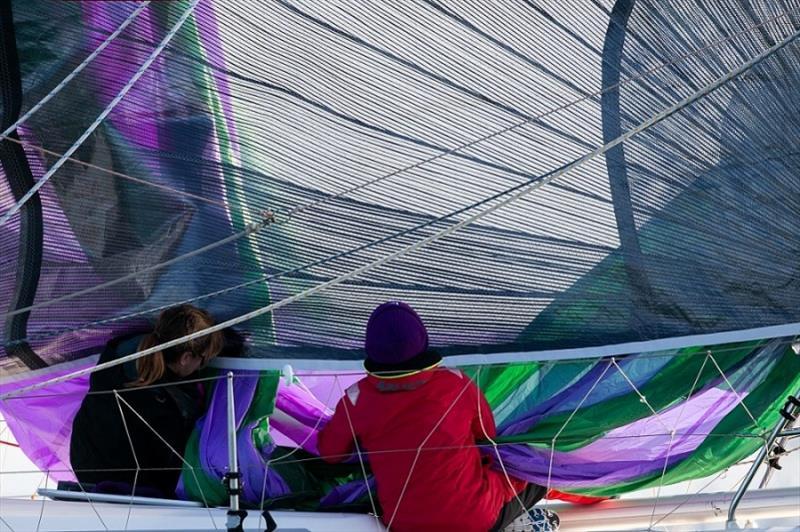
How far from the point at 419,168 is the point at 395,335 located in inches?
19.7

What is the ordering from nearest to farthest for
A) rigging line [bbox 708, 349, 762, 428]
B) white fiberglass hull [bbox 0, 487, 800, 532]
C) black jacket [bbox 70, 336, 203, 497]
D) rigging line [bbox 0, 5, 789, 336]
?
white fiberglass hull [bbox 0, 487, 800, 532]
rigging line [bbox 708, 349, 762, 428]
rigging line [bbox 0, 5, 789, 336]
black jacket [bbox 70, 336, 203, 497]

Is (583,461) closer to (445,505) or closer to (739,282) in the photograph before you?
(445,505)

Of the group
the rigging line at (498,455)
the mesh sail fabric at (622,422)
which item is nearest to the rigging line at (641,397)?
the mesh sail fabric at (622,422)

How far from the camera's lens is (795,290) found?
7.93 ft

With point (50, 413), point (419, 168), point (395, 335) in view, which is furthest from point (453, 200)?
point (50, 413)

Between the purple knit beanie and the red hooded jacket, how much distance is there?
0.05 m

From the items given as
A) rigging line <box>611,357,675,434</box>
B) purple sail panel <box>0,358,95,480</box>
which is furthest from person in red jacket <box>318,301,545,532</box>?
purple sail panel <box>0,358,95,480</box>

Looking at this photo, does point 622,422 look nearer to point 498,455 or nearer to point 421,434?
point 498,455

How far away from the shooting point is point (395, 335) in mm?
2330

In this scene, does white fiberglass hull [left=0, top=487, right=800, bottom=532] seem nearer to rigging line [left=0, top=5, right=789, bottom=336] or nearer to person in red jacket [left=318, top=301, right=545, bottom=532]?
person in red jacket [left=318, top=301, right=545, bottom=532]

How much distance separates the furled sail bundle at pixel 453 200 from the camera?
2.49 meters

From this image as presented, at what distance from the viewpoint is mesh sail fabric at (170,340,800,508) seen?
247 centimetres

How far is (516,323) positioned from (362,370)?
14.4 inches

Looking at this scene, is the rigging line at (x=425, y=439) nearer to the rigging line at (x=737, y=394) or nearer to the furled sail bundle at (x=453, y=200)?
the furled sail bundle at (x=453, y=200)
